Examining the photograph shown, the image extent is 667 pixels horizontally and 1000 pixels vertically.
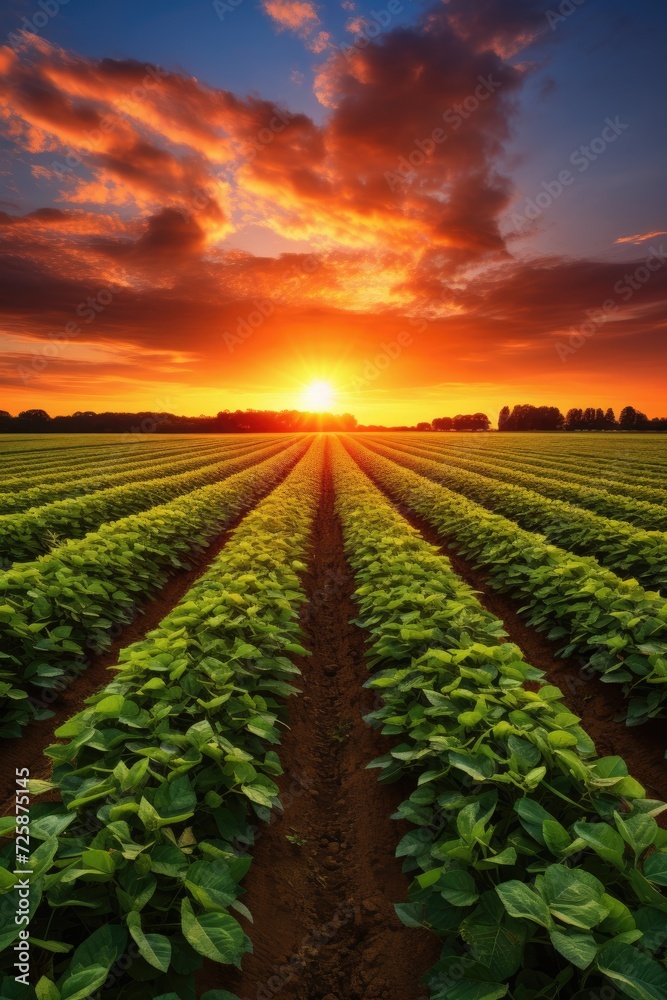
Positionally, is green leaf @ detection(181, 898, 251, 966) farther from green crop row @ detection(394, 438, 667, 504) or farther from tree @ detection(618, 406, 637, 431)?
tree @ detection(618, 406, 637, 431)

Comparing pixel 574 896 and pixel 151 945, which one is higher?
pixel 574 896

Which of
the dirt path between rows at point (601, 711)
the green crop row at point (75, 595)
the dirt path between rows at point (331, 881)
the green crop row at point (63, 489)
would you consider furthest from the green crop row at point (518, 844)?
the green crop row at point (63, 489)

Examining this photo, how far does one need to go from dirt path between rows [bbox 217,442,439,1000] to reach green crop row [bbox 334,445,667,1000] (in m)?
0.40

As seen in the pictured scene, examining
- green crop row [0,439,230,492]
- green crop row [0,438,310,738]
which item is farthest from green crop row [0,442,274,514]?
green crop row [0,438,310,738]

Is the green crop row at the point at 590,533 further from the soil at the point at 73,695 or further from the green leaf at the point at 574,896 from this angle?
the soil at the point at 73,695

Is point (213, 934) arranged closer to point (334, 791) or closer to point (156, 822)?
point (156, 822)

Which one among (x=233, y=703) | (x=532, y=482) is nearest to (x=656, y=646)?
(x=233, y=703)

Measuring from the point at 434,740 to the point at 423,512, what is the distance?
11508 mm

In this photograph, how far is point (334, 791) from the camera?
169 inches

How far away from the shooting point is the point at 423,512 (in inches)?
559

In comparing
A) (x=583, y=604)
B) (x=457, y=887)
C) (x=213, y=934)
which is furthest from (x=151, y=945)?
(x=583, y=604)

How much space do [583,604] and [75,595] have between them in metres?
6.18

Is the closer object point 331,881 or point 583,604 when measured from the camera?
point 331,881

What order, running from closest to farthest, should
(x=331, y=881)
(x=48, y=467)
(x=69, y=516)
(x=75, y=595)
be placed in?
(x=331, y=881) < (x=75, y=595) < (x=69, y=516) < (x=48, y=467)
